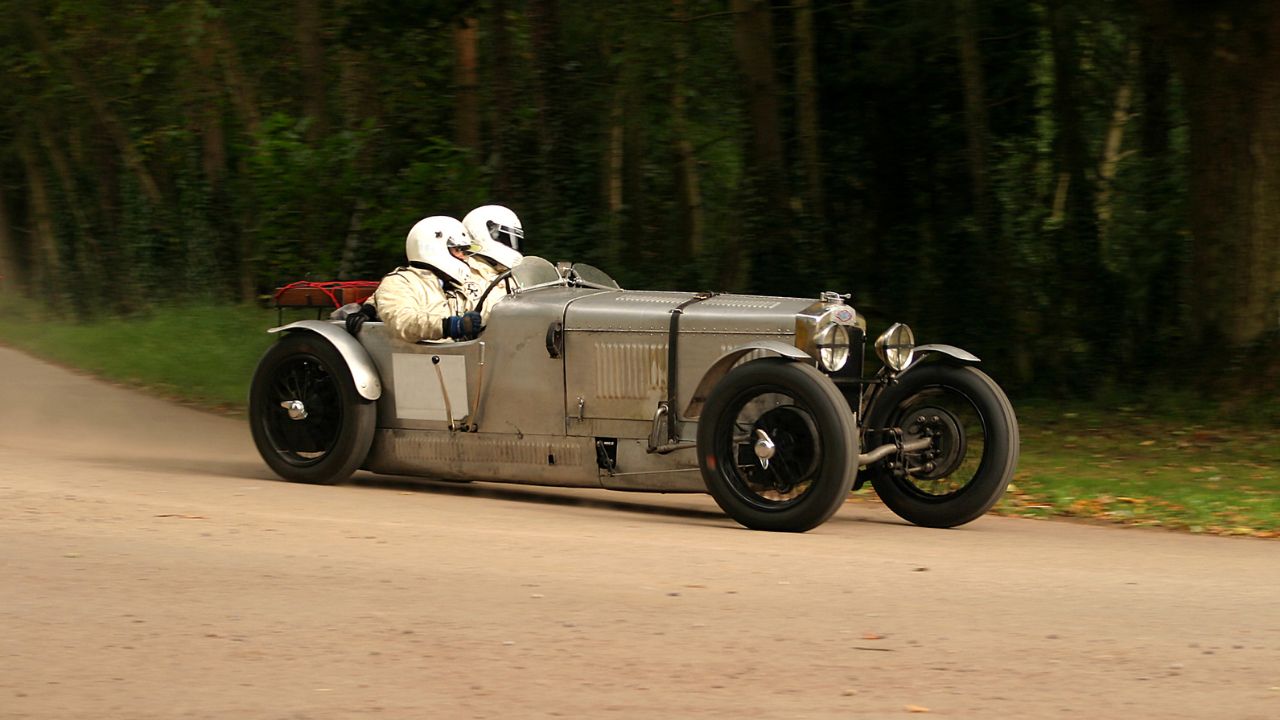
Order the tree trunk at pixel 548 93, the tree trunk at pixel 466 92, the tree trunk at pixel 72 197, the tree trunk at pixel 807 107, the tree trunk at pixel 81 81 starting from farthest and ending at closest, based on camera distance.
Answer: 1. the tree trunk at pixel 81 81
2. the tree trunk at pixel 72 197
3. the tree trunk at pixel 466 92
4. the tree trunk at pixel 807 107
5. the tree trunk at pixel 548 93

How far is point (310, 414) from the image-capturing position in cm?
1030

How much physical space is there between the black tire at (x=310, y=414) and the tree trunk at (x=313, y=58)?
11.7 meters

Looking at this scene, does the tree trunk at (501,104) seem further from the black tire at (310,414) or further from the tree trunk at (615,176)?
the black tire at (310,414)

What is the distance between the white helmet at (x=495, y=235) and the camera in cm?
1039

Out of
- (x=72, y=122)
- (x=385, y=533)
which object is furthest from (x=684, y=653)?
(x=72, y=122)

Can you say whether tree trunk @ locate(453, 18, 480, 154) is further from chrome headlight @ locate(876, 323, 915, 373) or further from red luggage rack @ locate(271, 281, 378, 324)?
chrome headlight @ locate(876, 323, 915, 373)

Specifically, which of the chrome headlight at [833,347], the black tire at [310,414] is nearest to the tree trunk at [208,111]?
the black tire at [310,414]

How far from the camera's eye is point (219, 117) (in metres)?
26.5

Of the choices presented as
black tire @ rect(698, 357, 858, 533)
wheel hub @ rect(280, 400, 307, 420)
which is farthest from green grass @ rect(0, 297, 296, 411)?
black tire @ rect(698, 357, 858, 533)

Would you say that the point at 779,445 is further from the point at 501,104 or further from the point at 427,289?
the point at 501,104

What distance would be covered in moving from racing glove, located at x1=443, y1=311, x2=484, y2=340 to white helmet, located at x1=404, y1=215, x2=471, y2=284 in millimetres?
589

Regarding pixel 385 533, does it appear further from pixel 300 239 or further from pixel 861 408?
pixel 300 239

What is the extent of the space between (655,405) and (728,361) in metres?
0.53

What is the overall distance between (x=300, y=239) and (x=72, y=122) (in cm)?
1368
